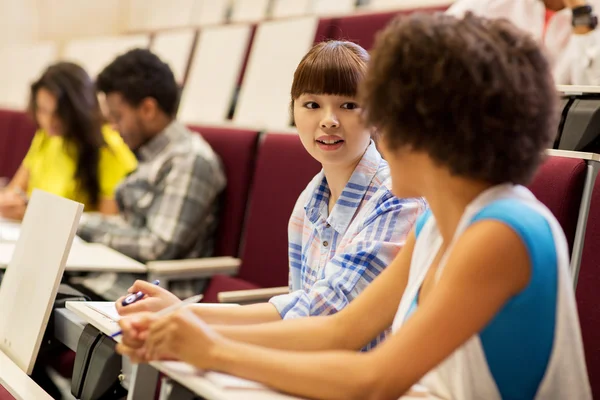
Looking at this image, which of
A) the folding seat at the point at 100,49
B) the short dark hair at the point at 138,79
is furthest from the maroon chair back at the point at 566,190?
the folding seat at the point at 100,49

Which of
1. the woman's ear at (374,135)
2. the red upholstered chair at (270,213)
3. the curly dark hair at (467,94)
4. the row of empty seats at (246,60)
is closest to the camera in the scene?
the curly dark hair at (467,94)

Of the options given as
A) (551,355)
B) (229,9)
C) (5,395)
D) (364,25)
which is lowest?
(5,395)

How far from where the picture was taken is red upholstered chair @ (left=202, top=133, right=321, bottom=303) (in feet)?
5.77

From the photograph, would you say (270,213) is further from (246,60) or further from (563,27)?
(246,60)

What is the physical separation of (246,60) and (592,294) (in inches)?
82.6

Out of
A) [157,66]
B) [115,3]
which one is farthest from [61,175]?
[115,3]

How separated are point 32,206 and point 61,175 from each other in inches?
44.9

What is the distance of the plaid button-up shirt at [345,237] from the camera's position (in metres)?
1.02

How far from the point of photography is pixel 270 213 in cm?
183

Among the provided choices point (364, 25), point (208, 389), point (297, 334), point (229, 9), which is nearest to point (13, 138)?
point (229, 9)

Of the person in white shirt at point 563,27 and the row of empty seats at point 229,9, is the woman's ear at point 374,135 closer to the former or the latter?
the person in white shirt at point 563,27

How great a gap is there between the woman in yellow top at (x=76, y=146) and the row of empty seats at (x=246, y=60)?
1.26 ft

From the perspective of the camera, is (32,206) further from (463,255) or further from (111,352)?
(463,255)

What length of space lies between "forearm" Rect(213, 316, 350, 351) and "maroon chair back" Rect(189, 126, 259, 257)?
112 centimetres
